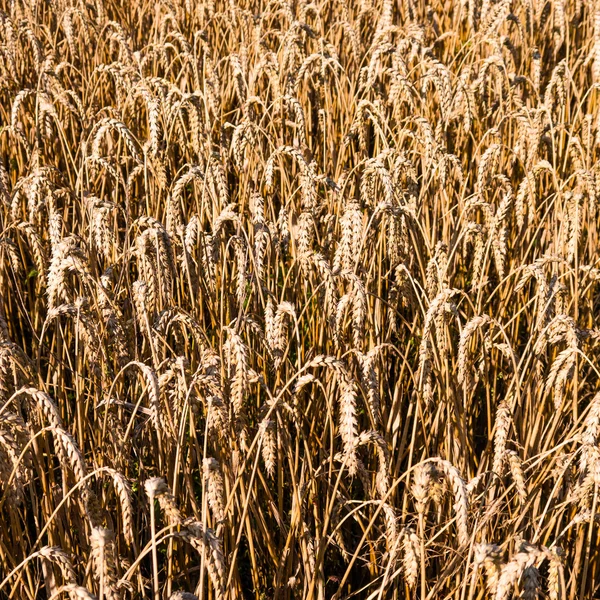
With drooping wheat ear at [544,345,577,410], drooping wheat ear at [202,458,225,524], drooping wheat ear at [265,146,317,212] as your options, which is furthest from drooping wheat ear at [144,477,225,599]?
drooping wheat ear at [265,146,317,212]

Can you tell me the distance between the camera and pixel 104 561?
88cm

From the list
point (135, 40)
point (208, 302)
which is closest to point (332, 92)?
point (135, 40)

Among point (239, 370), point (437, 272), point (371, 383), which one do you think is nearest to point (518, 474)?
point (371, 383)

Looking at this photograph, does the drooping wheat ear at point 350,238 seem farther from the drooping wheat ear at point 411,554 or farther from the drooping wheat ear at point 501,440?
the drooping wheat ear at point 411,554

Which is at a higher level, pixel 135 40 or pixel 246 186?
pixel 135 40

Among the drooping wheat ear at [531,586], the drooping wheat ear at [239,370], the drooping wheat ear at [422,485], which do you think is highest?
the drooping wheat ear at [239,370]

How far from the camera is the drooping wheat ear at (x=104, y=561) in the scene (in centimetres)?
87

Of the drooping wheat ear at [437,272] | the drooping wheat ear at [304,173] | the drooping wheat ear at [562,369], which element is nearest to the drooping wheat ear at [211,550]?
the drooping wheat ear at [562,369]

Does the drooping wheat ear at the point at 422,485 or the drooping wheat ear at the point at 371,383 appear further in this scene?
the drooping wheat ear at the point at 371,383

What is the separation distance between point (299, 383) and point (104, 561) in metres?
0.47

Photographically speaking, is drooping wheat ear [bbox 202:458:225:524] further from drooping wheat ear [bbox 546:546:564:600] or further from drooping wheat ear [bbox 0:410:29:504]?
drooping wheat ear [bbox 546:546:564:600]

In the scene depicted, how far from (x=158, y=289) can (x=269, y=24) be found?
7.78 ft

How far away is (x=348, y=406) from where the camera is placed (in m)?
1.20

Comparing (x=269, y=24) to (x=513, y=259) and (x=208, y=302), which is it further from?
(x=208, y=302)
